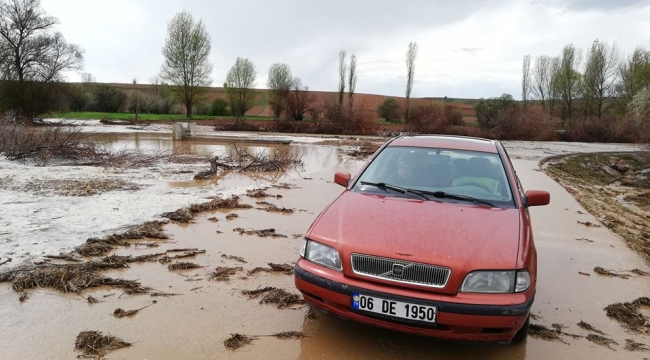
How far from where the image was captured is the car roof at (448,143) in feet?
15.9

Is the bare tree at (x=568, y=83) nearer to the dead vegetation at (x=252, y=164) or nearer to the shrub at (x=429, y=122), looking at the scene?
the shrub at (x=429, y=122)

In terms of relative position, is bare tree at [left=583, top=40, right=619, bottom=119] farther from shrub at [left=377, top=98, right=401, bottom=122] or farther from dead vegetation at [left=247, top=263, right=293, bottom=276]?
dead vegetation at [left=247, top=263, right=293, bottom=276]

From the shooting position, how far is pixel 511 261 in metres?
3.01

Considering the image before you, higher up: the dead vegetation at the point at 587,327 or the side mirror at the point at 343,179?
the side mirror at the point at 343,179

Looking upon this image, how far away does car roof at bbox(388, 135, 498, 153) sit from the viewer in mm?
4836

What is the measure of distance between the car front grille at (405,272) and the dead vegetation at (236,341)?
1.12m

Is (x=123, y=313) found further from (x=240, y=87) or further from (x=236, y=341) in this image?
(x=240, y=87)

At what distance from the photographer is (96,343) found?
3277mm

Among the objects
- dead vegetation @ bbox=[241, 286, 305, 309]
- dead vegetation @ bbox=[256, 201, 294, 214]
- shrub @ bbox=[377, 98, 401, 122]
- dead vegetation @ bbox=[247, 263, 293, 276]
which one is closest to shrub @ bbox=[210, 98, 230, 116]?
shrub @ bbox=[377, 98, 401, 122]

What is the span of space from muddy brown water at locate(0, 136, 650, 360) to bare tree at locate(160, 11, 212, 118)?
47.0 m

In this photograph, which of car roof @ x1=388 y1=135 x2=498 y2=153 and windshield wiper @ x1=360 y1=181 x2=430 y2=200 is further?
car roof @ x1=388 y1=135 x2=498 y2=153

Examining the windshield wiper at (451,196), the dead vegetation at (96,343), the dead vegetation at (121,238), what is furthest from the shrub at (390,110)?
the dead vegetation at (96,343)

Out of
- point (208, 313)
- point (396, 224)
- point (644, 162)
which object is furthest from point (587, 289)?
point (644, 162)

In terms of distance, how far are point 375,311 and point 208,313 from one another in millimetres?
1697
